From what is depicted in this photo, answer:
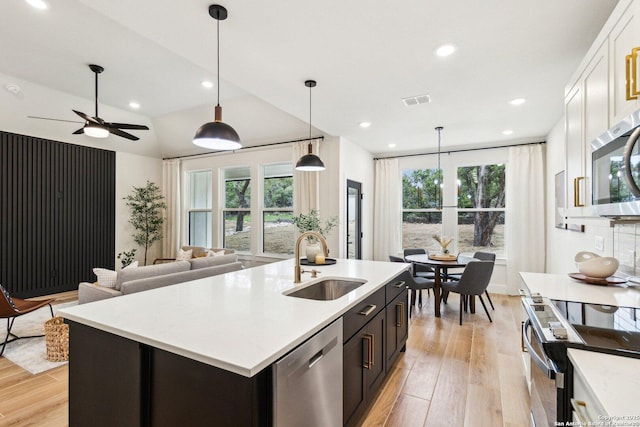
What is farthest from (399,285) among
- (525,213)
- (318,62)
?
(525,213)

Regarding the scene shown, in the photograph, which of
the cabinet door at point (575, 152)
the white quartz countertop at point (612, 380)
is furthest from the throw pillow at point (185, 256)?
the white quartz countertop at point (612, 380)

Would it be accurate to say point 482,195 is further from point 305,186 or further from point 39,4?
point 39,4

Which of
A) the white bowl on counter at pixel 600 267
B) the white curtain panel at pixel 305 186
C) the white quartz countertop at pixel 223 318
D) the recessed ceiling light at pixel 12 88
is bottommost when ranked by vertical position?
the white quartz countertop at pixel 223 318

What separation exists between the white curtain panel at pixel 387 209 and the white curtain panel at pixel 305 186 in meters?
1.68

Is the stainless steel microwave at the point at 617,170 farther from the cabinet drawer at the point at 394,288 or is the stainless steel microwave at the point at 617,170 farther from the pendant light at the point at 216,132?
the pendant light at the point at 216,132

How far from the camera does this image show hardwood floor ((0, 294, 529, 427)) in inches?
80.8

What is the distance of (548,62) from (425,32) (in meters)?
1.29

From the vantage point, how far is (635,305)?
1.66m

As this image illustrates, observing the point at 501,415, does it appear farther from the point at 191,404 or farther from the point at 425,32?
the point at 425,32

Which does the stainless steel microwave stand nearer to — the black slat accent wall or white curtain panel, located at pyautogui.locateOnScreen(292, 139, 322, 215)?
white curtain panel, located at pyautogui.locateOnScreen(292, 139, 322, 215)

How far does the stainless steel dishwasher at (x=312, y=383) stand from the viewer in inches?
44.8

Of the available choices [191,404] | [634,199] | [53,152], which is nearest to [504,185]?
[634,199]

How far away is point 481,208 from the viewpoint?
5.68 metres

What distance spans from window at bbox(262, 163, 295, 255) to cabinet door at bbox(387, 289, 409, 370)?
Result: 10.8ft
